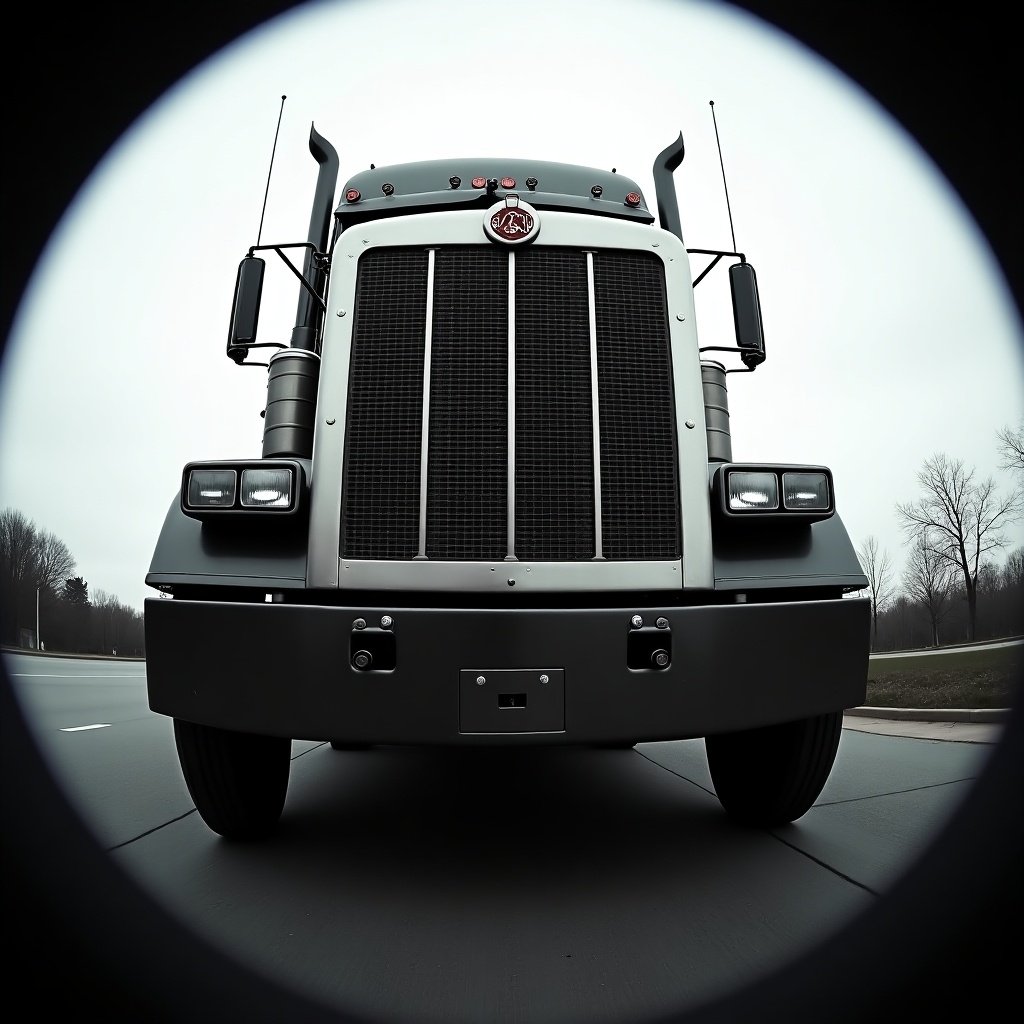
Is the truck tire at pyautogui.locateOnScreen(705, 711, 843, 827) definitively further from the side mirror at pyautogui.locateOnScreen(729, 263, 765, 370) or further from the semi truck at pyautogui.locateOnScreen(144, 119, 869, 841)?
the side mirror at pyautogui.locateOnScreen(729, 263, 765, 370)

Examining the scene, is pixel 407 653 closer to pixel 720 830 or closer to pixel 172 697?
pixel 172 697

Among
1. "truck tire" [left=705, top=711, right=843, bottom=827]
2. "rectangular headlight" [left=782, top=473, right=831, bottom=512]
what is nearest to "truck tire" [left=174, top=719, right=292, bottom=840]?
"truck tire" [left=705, top=711, right=843, bottom=827]

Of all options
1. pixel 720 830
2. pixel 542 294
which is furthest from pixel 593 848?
pixel 542 294

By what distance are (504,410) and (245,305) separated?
1.49 metres

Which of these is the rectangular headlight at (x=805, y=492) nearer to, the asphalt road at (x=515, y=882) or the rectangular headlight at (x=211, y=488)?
the asphalt road at (x=515, y=882)

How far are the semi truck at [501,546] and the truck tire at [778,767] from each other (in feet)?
0.05

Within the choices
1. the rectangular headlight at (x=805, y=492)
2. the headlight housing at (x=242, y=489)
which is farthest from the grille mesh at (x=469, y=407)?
the rectangular headlight at (x=805, y=492)

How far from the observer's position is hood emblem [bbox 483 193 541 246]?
243 centimetres

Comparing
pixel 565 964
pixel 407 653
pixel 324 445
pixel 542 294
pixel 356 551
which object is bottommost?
pixel 565 964

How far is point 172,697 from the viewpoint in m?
2.19

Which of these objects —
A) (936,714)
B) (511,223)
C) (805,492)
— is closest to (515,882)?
(805,492)

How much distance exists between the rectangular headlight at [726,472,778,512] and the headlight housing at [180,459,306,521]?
57.5 inches

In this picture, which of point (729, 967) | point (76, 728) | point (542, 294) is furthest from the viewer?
point (76, 728)

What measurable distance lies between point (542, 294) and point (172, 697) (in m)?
1.85
